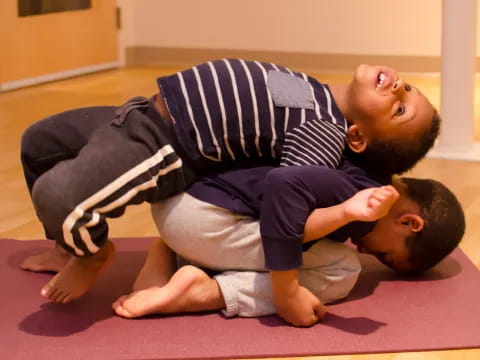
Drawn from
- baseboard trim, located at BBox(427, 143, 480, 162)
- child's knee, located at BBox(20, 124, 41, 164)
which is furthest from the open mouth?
baseboard trim, located at BBox(427, 143, 480, 162)

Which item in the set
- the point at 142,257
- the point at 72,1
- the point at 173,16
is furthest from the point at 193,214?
the point at 173,16

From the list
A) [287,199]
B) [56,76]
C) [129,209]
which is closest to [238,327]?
[287,199]

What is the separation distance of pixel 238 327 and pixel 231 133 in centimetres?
30

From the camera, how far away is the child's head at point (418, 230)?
145 cm

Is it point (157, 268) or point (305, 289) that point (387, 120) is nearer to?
point (305, 289)

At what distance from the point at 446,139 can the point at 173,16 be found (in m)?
2.06

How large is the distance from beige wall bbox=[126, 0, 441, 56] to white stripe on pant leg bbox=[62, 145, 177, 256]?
272 centimetres

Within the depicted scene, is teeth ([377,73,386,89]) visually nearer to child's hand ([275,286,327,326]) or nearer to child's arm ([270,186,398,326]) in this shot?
child's arm ([270,186,398,326])

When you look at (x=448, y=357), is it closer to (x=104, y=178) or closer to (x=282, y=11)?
(x=104, y=178)

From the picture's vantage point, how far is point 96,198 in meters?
1.28

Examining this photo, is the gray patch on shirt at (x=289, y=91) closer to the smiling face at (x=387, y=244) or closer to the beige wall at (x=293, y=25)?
the smiling face at (x=387, y=244)

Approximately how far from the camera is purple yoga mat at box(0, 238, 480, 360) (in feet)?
3.99

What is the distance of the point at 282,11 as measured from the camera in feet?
13.3

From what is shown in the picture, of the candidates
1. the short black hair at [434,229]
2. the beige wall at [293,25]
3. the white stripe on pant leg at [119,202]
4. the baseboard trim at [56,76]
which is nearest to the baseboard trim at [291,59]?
the beige wall at [293,25]
